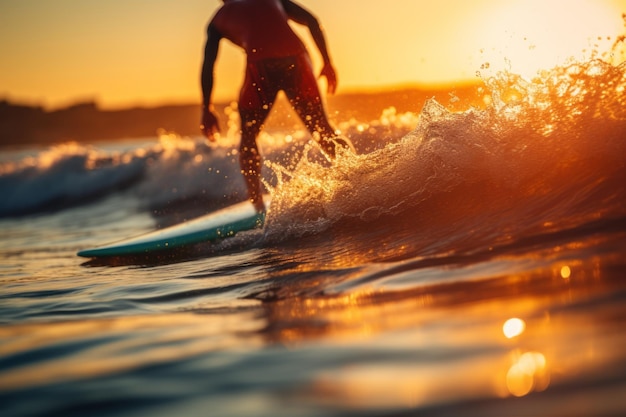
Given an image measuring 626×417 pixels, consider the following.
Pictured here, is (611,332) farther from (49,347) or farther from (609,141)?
(609,141)

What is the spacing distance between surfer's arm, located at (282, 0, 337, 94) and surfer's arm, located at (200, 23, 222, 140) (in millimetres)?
530

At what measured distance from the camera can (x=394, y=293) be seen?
9.68ft

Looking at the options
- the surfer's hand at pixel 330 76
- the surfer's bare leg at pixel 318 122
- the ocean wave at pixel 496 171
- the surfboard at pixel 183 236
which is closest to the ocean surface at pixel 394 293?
the ocean wave at pixel 496 171

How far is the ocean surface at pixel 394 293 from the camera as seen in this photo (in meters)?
1.91

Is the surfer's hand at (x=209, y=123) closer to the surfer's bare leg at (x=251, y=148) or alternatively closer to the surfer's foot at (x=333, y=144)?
the surfer's bare leg at (x=251, y=148)

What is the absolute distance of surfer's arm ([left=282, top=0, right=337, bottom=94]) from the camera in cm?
564

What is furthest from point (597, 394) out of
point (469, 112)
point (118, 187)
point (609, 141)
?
point (118, 187)

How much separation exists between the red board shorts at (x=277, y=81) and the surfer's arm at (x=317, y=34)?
14 centimetres

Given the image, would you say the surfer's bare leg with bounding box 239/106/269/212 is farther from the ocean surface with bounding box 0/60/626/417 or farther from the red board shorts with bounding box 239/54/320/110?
the ocean surface with bounding box 0/60/626/417

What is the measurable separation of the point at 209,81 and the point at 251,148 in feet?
1.87

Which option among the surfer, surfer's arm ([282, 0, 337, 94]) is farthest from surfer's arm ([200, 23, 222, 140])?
surfer's arm ([282, 0, 337, 94])

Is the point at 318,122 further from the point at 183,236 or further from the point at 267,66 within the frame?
the point at 183,236

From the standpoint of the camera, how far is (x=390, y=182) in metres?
4.94

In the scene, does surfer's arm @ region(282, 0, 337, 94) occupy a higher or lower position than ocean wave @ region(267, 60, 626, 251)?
higher
